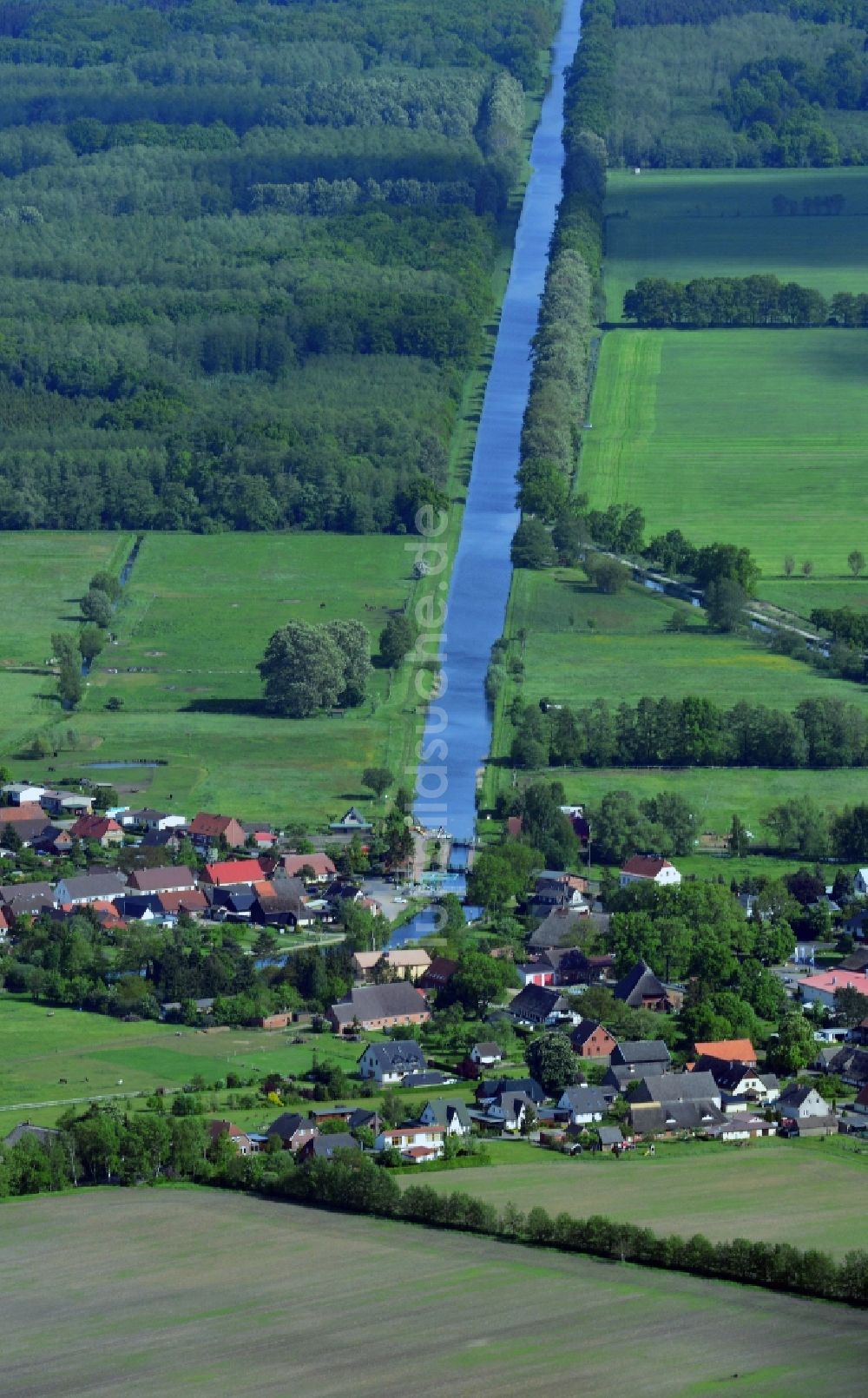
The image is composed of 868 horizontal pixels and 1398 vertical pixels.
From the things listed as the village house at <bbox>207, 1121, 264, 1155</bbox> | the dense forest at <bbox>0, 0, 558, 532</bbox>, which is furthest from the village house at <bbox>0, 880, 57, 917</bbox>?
the dense forest at <bbox>0, 0, 558, 532</bbox>

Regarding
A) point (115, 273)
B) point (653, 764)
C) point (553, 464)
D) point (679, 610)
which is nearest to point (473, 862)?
point (653, 764)

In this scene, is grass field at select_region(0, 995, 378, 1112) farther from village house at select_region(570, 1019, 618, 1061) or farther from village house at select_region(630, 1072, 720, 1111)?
village house at select_region(630, 1072, 720, 1111)

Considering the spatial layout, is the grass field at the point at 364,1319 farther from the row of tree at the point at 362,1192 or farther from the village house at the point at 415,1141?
the village house at the point at 415,1141

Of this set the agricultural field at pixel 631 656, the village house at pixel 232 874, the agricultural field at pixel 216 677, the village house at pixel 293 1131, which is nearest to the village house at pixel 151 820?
the agricultural field at pixel 216 677

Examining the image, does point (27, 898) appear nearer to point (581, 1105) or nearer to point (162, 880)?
point (162, 880)

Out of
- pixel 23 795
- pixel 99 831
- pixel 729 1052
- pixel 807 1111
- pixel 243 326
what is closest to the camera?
pixel 807 1111

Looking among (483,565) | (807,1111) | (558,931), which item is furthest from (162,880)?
(483,565)
